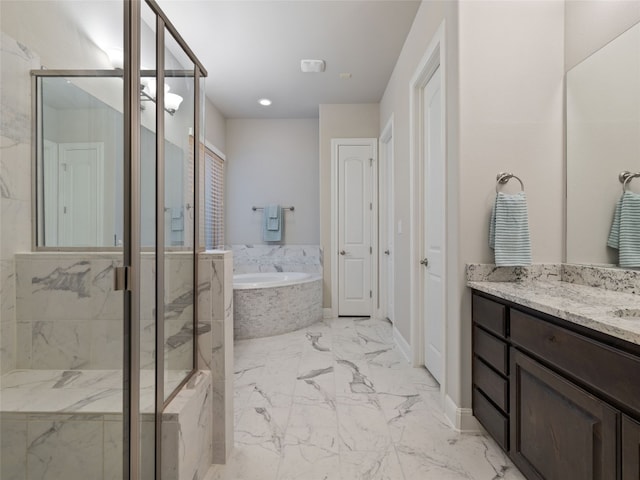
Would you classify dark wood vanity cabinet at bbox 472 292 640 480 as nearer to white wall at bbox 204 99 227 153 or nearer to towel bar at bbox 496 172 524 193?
towel bar at bbox 496 172 524 193

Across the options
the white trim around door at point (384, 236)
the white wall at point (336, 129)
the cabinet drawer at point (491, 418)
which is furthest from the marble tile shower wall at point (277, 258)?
the cabinet drawer at point (491, 418)

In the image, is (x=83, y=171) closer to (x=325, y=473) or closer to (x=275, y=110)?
(x=325, y=473)

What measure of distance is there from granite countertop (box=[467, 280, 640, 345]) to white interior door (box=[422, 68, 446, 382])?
0.58 m

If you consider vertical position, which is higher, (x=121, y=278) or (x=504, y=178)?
(x=504, y=178)

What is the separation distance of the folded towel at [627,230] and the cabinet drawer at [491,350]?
0.65 meters

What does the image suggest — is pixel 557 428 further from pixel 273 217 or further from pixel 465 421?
pixel 273 217

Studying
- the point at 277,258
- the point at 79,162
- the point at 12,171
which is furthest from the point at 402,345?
the point at 12,171

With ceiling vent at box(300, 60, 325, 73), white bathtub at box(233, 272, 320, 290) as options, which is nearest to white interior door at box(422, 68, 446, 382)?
ceiling vent at box(300, 60, 325, 73)

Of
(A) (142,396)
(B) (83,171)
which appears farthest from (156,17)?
(A) (142,396)

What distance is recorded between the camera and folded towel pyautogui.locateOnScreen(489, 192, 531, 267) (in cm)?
163

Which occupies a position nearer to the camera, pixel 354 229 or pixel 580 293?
pixel 580 293

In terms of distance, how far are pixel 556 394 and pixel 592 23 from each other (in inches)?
67.9

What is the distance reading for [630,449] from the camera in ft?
2.80

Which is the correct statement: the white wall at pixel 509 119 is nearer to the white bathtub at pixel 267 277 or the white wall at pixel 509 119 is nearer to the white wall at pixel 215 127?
the white bathtub at pixel 267 277
